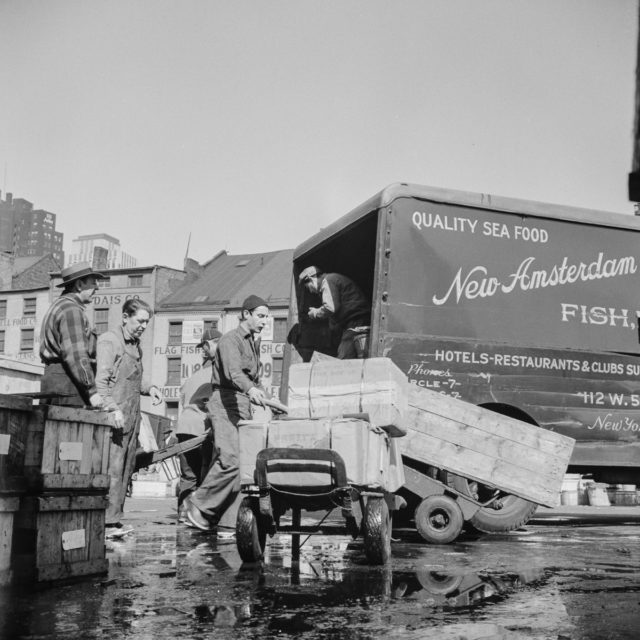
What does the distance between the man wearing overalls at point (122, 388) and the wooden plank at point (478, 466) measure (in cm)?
253

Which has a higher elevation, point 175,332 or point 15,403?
point 175,332

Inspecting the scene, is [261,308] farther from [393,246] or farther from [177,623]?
[177,623]

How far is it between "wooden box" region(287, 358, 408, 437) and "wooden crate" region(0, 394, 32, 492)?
223 centimetres

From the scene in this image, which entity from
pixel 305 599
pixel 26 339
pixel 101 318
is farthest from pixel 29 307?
pixel 305 599

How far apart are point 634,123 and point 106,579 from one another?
4185mm

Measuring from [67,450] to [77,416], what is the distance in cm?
22

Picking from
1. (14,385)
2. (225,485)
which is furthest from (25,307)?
(225,485)

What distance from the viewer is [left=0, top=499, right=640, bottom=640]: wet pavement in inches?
145

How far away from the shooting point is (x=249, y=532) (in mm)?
5930

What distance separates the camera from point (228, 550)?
700 cm

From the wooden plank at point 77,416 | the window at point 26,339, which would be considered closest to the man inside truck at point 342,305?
the wooden plank at point 77,416

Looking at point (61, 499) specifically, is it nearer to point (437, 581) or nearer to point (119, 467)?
point (437, 581)

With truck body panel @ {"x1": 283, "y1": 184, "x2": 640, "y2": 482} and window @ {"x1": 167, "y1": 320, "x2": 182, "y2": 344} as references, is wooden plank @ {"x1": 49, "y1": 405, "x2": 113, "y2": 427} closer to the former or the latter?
truck body panel @ {"x1": 283, "y1": 184, "x2": 640, "y2": 482}

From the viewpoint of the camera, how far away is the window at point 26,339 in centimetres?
5653
